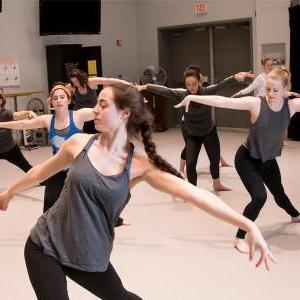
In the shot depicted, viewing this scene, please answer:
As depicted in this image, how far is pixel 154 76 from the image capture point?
10.9m

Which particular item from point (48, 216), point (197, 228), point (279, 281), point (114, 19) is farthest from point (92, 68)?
point (48, 216)

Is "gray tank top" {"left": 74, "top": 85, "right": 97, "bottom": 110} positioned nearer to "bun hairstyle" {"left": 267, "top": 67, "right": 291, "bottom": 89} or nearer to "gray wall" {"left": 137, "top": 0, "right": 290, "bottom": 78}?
"gray wall" {"left": 137, "top": 0, "right": 290, "bottom": 78}

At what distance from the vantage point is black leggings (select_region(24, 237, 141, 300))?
198cm

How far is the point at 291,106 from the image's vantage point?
3947 mm

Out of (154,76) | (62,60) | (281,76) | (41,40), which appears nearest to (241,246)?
(281,76)

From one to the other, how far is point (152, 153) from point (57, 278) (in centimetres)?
58

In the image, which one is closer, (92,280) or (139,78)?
(92,280)

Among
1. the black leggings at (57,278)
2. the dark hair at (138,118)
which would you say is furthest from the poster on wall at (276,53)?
the black leggings at (57,278)

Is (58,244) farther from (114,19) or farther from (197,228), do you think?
(114,19)

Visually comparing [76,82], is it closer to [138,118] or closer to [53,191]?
[53,191]

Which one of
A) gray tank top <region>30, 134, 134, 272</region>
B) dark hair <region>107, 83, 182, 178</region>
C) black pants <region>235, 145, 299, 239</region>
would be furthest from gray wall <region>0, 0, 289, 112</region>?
gray tank top <region>30, 134, 134, 272</region>

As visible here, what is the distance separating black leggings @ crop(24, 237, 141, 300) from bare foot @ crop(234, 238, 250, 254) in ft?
6.45

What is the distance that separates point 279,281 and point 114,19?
9.15 meters

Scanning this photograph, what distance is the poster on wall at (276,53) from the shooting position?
955 cm
